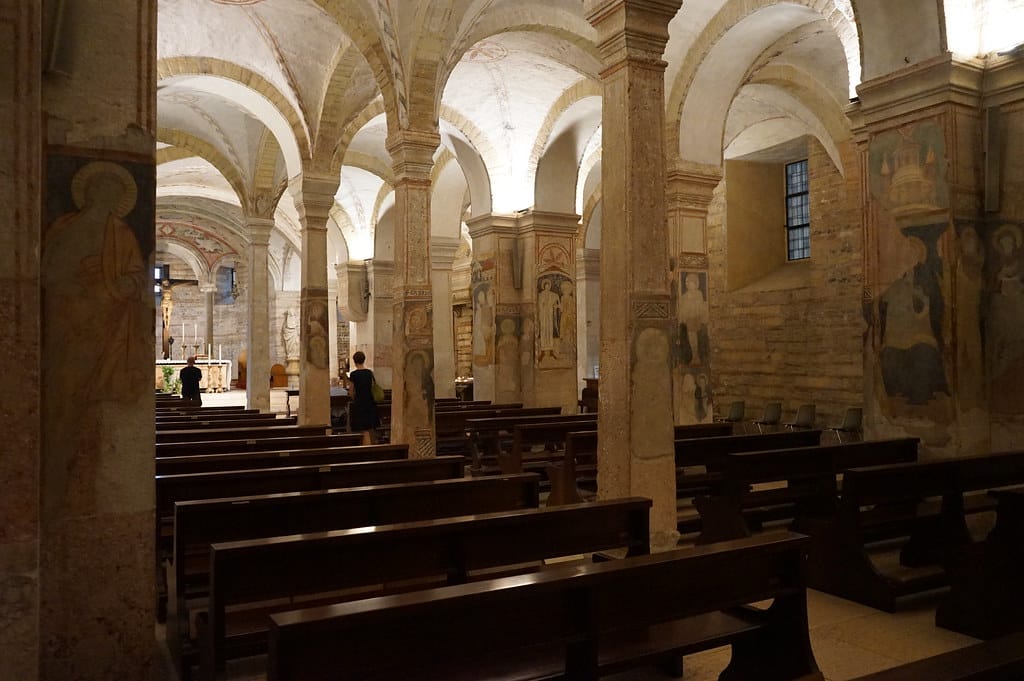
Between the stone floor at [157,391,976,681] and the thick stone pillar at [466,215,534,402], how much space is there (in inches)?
412

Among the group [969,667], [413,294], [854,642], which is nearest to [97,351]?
[969,667]

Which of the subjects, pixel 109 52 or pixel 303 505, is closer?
pixel 109 52

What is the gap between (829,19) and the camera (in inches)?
381

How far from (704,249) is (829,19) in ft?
11.5

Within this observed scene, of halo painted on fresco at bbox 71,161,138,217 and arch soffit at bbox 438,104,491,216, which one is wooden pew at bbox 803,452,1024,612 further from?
arch soffit at bbox 438,104,491,216

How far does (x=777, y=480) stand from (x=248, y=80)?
11.3 m

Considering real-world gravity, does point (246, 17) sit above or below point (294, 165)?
above

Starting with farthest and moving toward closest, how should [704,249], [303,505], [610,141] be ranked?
1. [704,249]
2. [610,141]
3. [303,505]

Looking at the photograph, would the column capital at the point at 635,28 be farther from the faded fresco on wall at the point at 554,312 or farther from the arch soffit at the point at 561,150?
the faded fresco on wall at the point at 554,312

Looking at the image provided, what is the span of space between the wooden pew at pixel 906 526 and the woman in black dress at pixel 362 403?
254 inches

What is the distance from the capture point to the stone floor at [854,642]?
12.1 feet

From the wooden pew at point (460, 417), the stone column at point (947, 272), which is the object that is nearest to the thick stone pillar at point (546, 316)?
the wooden pew at point (460, 417)

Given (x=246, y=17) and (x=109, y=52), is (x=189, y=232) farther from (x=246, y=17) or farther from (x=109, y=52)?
(x=109, y=52)

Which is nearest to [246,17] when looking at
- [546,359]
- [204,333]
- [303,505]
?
[546,359]
